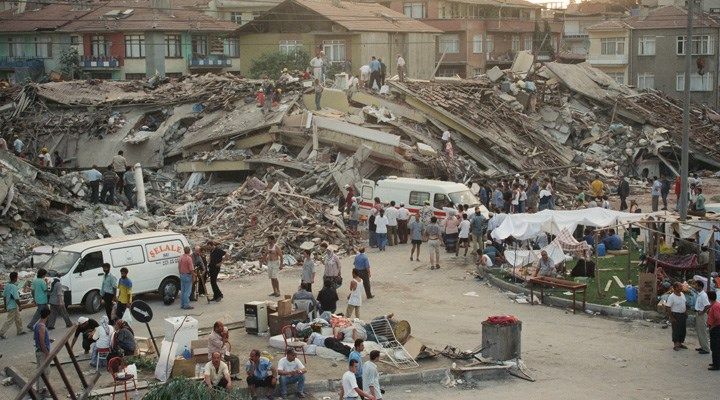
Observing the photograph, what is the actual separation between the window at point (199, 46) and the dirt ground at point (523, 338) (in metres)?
48.8

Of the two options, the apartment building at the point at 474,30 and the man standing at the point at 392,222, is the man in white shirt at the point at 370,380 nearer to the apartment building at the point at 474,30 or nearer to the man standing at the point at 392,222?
the man standing at the point at 392,222

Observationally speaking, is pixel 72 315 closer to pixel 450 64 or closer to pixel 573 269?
pixel 573 269

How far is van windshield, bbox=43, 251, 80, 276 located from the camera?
2397cm

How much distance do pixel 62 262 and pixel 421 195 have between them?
41.0 feet

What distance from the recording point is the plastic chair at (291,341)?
19812mm

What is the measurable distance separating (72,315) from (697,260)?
47.3 ft

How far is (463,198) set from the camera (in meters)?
33.1

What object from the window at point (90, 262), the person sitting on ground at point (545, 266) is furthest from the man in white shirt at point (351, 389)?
the person sitting on ground at point (545, 266)

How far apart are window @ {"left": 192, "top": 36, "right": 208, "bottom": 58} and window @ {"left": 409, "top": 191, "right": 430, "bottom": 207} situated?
45.3 metres

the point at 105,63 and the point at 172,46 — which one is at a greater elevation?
the point at 172,46

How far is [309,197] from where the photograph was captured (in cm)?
3488

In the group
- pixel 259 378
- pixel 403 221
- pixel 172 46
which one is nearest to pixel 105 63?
pixel 172 46

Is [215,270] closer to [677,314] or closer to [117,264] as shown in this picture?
[117,264]

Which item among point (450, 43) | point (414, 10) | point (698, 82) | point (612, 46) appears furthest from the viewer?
point (450, 43)
